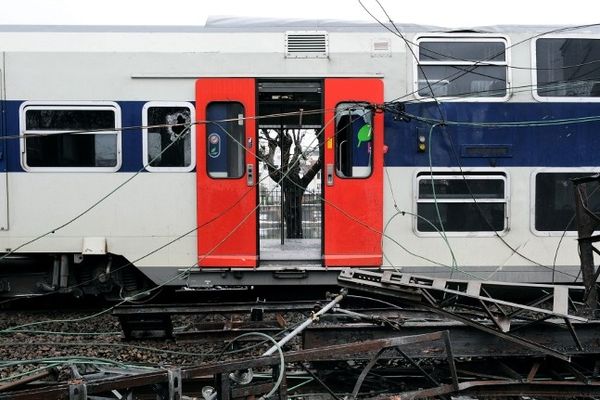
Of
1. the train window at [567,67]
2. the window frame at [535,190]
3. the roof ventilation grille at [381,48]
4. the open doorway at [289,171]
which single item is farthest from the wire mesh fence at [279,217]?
the train window at [567,67]

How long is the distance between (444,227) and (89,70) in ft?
15.3

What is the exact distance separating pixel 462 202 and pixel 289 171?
2140 mm

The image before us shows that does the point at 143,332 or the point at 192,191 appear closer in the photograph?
the point at 143,332

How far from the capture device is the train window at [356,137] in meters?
6.73

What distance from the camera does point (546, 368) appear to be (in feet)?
15.1

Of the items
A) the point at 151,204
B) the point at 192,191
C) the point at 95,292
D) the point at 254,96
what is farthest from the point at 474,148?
the point at 95,292

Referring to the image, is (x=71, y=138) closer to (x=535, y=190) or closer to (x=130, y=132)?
(x=130, y=132)

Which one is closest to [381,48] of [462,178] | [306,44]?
[306,44]

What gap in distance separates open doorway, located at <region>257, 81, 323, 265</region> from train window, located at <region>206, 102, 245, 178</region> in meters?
0.29

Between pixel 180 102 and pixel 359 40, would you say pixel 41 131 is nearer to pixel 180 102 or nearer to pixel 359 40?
pixel 180 102

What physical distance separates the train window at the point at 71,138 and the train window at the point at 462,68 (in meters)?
3.76

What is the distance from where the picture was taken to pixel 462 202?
22.2 ft

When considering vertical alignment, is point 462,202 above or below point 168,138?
below

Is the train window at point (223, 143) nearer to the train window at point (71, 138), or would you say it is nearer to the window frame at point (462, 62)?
the train window at point (71, 138)
